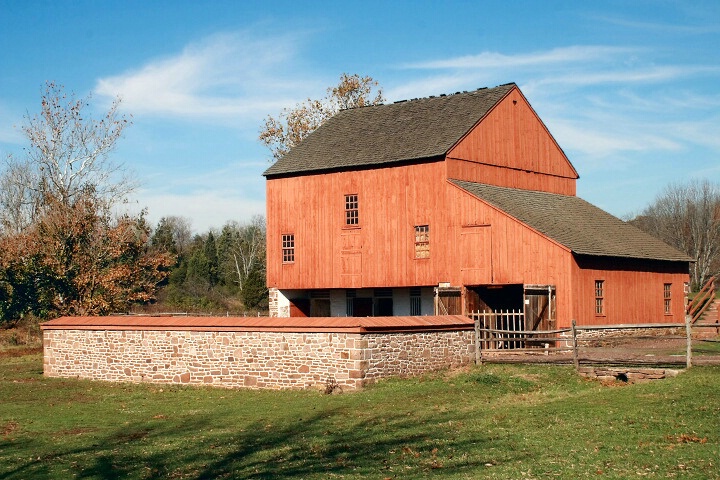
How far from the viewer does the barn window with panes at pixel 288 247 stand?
42844mm

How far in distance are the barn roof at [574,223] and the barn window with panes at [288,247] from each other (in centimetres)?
892

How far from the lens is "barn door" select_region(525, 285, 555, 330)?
33969 mm

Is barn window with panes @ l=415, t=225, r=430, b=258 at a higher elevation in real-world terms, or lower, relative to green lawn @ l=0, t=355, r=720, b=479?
higher

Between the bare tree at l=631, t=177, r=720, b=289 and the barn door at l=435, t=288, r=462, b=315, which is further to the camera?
the bare tree at l=631, t=177, r=720, b=289

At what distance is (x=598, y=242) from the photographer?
36969 millimetres

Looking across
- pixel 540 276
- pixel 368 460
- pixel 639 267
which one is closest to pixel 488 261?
pixel 540 276

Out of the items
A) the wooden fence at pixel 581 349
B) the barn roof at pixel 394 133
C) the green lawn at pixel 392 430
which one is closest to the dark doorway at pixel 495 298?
the wooden fence at pixel 581 349

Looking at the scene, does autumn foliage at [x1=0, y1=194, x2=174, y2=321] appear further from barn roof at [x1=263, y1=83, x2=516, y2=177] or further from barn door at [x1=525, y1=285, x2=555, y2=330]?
barn door at [x1=525, y1=285, x2=555, y2=330]

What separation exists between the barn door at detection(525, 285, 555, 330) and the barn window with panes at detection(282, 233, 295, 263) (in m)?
12.8

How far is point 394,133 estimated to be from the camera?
41719mm

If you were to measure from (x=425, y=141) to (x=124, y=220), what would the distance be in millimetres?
17227

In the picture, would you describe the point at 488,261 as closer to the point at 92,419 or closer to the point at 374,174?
the point at 374,174

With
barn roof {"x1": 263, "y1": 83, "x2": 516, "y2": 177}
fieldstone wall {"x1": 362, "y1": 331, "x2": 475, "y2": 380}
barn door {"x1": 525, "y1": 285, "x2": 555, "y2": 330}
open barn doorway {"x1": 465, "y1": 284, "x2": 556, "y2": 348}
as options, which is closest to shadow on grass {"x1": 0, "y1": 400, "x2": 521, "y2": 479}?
fieldstone wall {"x1": 362, "y1": 331, "x2": 475, "y2": 380}

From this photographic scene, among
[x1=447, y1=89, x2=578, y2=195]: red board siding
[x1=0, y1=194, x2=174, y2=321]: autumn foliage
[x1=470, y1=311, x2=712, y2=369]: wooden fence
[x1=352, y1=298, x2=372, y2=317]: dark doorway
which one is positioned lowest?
[x1=470, y1=311, x2=712, y2=369]: wooden fence
